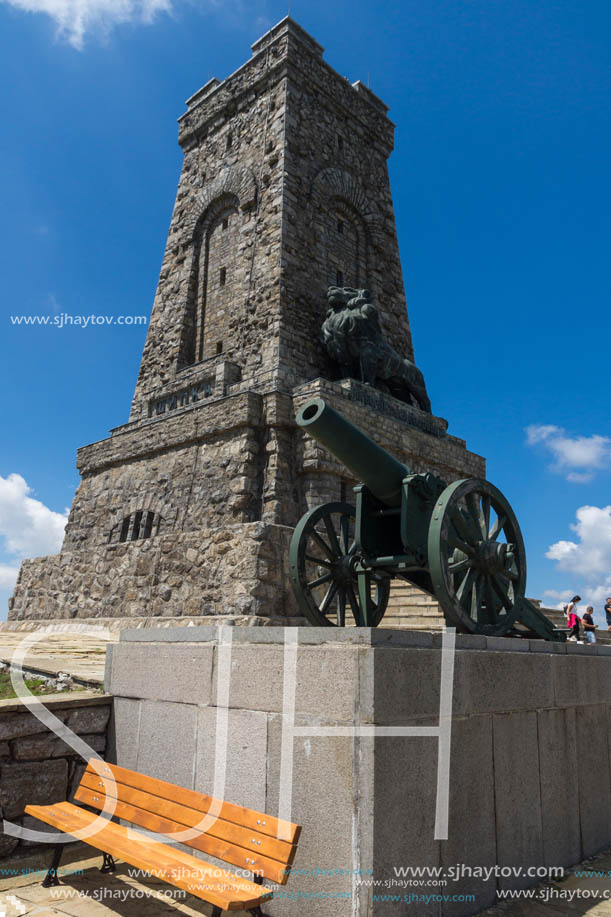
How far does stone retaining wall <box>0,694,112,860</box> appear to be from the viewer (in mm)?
3785

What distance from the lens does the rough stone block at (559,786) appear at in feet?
13.6

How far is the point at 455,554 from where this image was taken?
15.7 feet

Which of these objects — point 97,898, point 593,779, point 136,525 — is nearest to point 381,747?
point 97,898

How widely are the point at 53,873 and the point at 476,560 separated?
3214mm

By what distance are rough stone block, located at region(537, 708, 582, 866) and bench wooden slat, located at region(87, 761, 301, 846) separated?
2.02 m

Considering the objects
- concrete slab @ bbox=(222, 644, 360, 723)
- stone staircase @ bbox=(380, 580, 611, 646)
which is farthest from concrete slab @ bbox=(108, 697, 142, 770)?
stone staircase @ bbox=(380, 580, 611, 646)

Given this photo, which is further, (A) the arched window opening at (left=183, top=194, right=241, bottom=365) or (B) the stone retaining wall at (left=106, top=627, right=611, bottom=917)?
(A) the arched window opening at (left=183, top=194, right=241, bottom=365)

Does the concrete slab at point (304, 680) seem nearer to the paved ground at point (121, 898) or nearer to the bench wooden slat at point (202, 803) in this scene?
the bench wooden slat at point (202, 803)

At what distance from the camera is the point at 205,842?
10.5 ft

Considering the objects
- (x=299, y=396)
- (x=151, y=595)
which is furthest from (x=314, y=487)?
(x=151, y=595)

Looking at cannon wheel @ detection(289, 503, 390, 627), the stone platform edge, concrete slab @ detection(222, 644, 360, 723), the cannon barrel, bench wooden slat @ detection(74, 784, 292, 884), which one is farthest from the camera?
cannon wheel @ detection(289, 503, 390, 627)

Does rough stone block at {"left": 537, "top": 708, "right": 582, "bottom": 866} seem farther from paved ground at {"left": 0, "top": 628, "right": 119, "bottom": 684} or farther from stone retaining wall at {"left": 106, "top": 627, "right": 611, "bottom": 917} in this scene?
paved ground at {"left": 0, "top": 628, "right": 119, "bottom": 684}

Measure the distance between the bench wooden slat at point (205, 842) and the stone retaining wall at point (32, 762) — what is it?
19 centimetres

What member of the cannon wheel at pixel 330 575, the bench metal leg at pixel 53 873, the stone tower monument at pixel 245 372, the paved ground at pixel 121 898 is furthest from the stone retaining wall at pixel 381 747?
the stone tower monument at pixel 245 372
